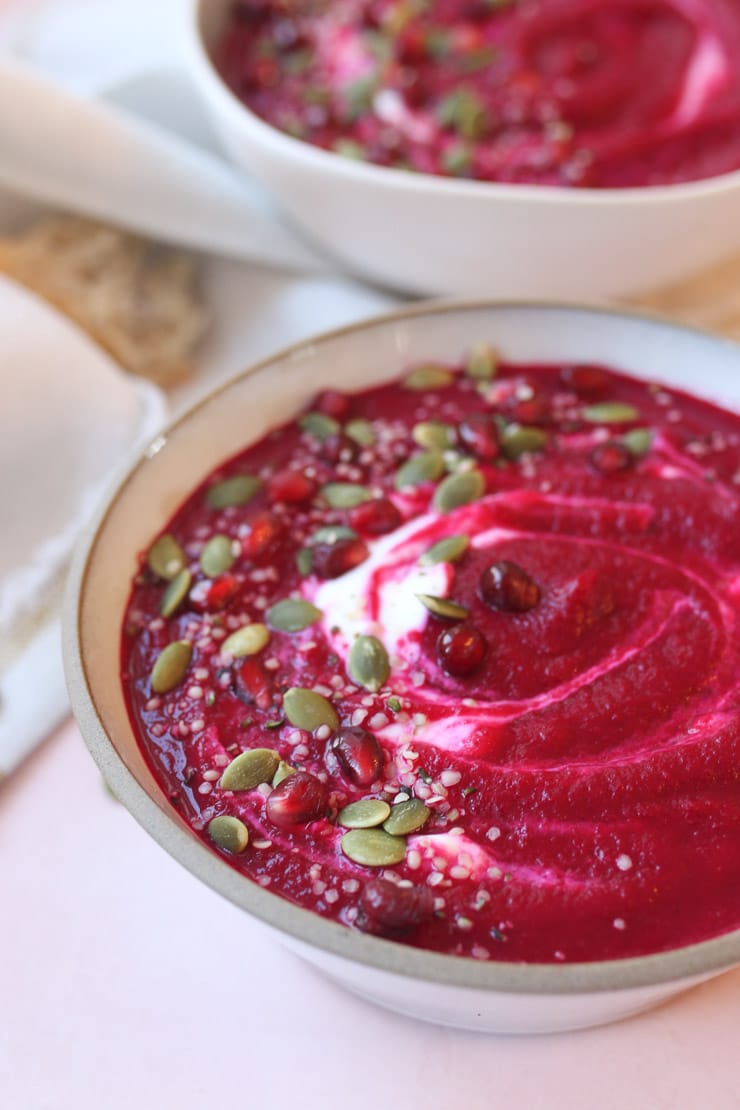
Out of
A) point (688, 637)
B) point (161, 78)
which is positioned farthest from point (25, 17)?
point (688, 637)

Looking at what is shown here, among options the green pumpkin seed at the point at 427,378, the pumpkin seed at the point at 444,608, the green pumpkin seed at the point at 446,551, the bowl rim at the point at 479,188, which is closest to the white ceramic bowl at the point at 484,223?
the bowl rim at the point at 479,188

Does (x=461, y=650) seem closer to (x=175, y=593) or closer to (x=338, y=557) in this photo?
(x=338, y=557)

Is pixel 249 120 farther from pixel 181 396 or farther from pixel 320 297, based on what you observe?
pixel 181 396

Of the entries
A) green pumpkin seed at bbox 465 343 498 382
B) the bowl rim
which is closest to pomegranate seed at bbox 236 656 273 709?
green pumpkin seed at bbox 465 343 498 382

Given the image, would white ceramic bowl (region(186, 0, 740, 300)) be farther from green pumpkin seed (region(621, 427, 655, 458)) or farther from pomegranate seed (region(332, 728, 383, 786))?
pomegranate seed (region(332, 728, 383, 786))

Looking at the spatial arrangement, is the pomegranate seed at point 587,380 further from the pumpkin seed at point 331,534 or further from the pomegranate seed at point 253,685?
the pomegranate seed at point 253,685

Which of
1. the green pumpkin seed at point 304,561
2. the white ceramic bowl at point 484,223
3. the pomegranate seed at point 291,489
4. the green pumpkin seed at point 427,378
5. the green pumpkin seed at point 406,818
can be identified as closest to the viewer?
the green pumpkin seed at point 406,818

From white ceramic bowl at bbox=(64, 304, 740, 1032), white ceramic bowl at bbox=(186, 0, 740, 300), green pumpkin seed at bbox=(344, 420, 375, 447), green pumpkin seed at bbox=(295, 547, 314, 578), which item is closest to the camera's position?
white ceramic bowl at bbox=(64, 304, 740, 1032)
